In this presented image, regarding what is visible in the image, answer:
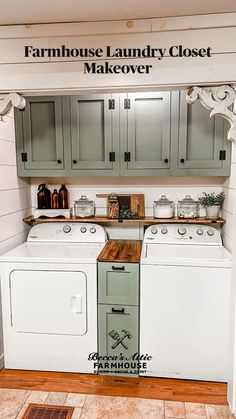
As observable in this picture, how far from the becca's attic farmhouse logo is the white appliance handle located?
1535 millimetres

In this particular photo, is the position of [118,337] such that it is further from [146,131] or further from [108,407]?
[146,131]

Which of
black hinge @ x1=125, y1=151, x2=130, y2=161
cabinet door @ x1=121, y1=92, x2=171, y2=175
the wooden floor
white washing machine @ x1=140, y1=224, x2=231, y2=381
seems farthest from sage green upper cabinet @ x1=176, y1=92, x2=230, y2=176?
the wooden floor

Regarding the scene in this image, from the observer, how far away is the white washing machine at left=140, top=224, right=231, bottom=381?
2.12 metres

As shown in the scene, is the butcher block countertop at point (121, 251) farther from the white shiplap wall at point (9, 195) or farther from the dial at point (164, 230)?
the white shiplap wall at point (9, 195)

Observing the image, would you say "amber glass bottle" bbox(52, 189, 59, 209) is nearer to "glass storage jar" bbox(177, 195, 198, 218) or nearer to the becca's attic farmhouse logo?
"glass storage jar" bbox(177, 195, 198, 218)

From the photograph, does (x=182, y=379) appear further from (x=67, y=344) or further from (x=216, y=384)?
(x=67, y=344)

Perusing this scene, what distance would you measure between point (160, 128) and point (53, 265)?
1.37m

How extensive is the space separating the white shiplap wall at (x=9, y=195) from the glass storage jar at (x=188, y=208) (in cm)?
142

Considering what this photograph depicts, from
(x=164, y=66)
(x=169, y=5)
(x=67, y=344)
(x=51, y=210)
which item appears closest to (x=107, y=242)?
(x=51, y=210)

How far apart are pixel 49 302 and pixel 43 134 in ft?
4.51

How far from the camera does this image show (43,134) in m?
2.54

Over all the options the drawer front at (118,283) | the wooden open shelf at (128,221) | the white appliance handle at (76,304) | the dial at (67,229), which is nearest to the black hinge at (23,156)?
the wooden open shelf at (128,221)

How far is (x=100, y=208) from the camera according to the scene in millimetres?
2814

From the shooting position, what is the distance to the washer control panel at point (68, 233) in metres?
2.70
